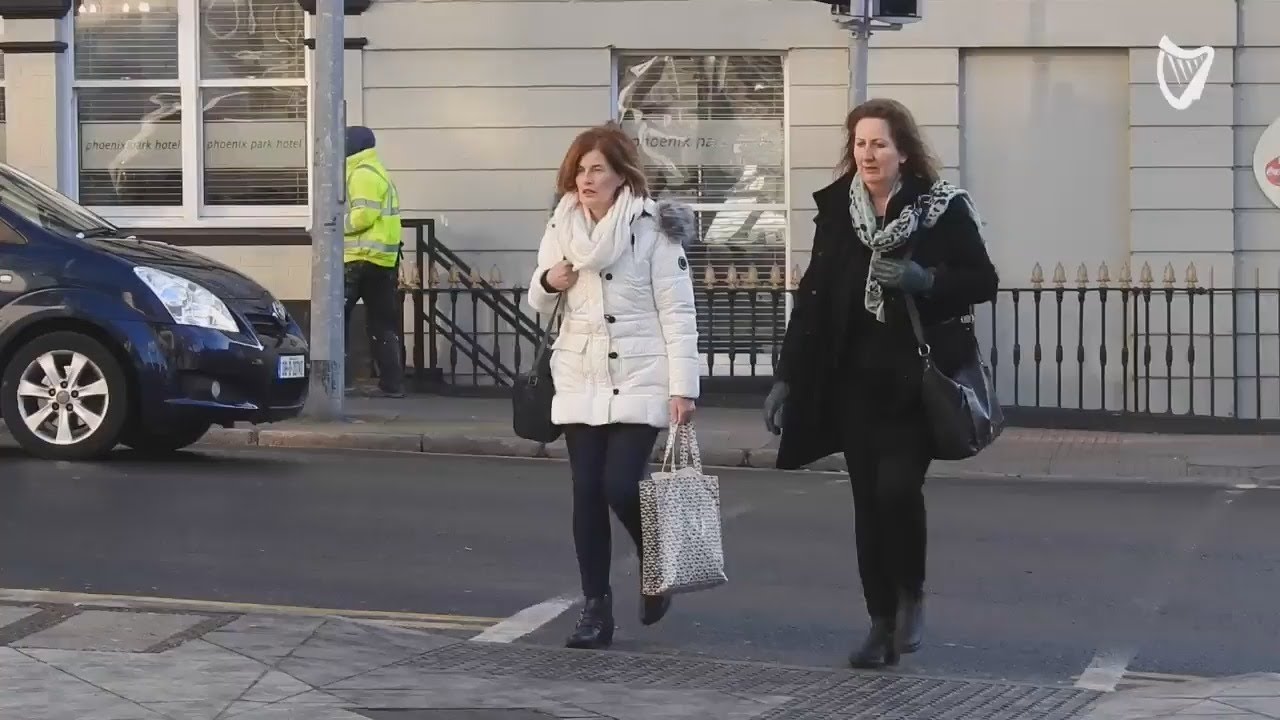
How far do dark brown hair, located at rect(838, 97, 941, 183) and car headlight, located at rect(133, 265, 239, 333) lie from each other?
537cm

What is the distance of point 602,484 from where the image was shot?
642cm

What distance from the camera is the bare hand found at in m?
6.34

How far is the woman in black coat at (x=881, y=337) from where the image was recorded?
597 centimetres

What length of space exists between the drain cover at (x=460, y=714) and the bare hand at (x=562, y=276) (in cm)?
158

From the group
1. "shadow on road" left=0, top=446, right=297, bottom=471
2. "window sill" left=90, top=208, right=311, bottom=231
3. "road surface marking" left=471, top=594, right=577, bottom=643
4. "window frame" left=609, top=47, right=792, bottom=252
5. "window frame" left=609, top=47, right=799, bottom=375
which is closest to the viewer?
"road surface marking" left=471, top=594, right=577, bottom=643

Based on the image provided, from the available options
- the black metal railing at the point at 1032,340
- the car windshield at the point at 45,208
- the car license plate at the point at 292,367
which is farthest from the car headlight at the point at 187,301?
the black metal railing at the point at 1032,340

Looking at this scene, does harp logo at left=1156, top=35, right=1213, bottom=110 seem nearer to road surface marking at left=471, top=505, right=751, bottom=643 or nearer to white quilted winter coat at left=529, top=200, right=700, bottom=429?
road surface marking at left=471, top=505, right=751, bottom=643

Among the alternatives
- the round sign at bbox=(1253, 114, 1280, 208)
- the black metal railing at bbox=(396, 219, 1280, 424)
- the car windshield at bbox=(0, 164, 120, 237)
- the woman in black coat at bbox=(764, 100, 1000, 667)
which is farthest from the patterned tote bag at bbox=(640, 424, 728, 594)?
the round sign at bbox=(1253, 114, 1280, 208)

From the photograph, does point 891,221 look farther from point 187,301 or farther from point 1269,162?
point 1269,162

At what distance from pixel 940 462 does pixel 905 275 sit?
6.41 metres

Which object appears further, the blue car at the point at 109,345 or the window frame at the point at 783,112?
the window frame at the point at 783,112

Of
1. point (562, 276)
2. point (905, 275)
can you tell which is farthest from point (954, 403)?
point (562, 276)

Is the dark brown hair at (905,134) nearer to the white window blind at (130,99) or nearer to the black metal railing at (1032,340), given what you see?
the black metal railing at (1032,340)

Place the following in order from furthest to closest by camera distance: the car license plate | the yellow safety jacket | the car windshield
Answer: the yellow safety jacket
the car license plate
the car windshield
